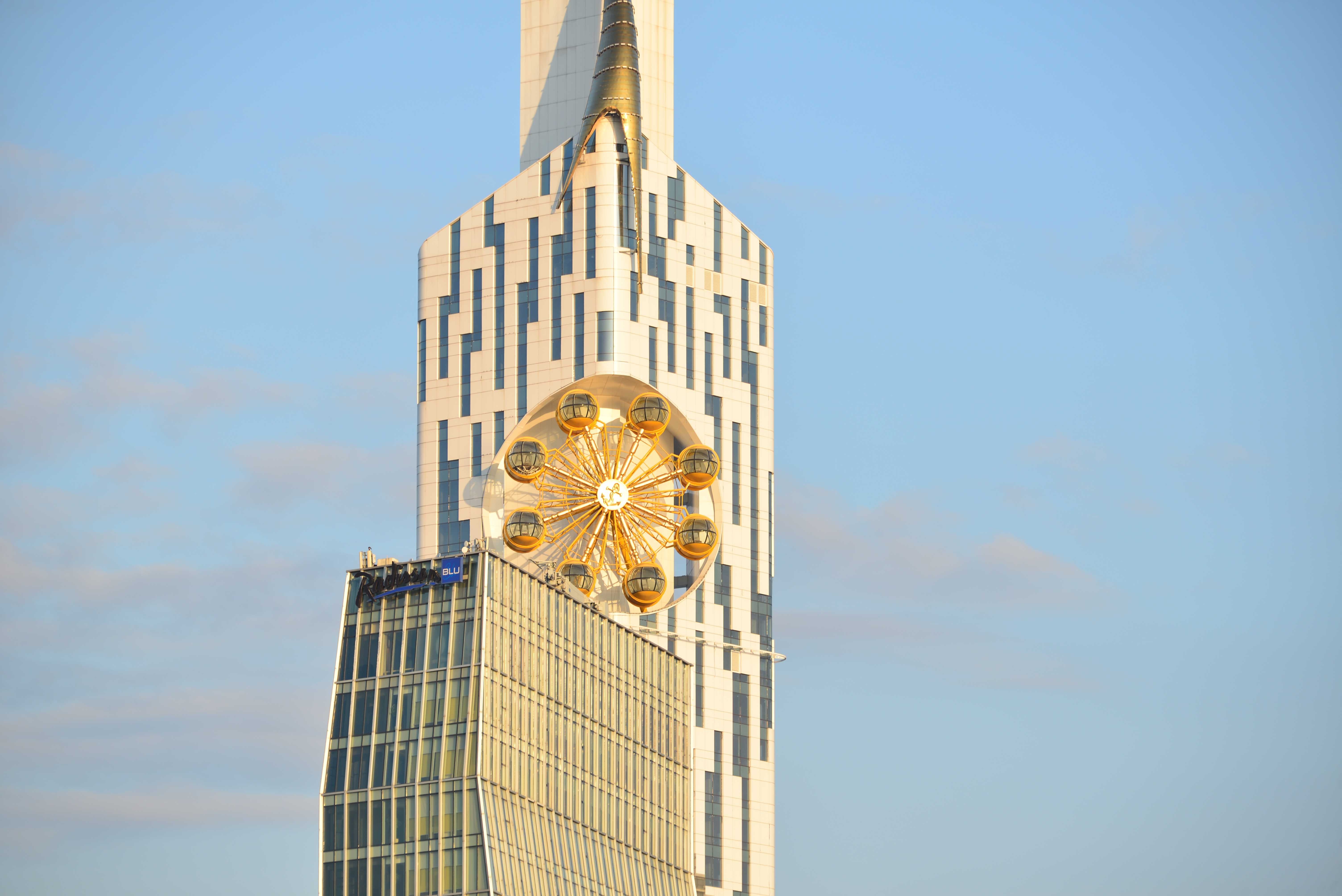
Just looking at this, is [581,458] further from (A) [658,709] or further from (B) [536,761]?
(B) [536,761]

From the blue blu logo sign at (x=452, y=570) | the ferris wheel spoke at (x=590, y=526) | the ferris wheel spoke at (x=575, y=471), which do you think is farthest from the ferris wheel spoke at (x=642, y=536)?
the blue blu logo sign at (x=452, y=570)

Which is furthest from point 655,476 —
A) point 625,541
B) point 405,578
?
point 405,578

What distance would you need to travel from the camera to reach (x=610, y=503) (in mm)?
186875

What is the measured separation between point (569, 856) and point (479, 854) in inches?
513

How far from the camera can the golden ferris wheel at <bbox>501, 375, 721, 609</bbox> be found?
611ft

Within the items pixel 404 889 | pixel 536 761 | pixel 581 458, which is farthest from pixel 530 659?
pixel 581 458

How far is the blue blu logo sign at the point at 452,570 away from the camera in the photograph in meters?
154

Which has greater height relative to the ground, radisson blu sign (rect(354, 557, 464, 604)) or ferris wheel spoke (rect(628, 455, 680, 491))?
ferris wheel spoke (rect(628, 455, 680, 491))

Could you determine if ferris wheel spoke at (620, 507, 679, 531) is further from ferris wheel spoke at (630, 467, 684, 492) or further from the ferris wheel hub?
ferris wheel spoke at (630, 467, 684, 492)

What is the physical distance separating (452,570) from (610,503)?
3457 centimetres

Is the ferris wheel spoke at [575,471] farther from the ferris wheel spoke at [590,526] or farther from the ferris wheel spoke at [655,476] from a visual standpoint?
the ferris wheel spoke at [655,476]

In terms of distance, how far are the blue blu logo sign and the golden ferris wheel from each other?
2950 cm

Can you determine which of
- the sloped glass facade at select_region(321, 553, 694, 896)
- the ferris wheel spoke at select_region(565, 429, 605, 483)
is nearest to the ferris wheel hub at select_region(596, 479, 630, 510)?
the ferris wheel spoke at select_region(565, 429, 605, 483)

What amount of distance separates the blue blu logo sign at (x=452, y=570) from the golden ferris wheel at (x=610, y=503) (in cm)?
2950
